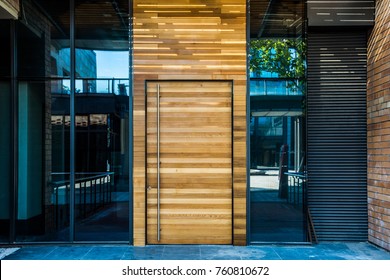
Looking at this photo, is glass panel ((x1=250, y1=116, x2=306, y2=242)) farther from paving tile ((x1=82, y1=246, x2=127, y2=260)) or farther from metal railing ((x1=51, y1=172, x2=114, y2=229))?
metal railing ((x1=51, y1=172, x2=114, y2=229))

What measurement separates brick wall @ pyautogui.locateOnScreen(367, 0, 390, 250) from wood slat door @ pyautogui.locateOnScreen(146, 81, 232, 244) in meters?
2.48

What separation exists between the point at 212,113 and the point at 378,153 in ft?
9.40

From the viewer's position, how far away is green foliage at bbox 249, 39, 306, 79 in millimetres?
6652

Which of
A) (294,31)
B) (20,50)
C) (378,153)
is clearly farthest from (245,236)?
(20,50)

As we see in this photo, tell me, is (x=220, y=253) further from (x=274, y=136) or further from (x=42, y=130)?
(x=42, y=130)

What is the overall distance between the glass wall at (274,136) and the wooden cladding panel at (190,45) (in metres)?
0.25

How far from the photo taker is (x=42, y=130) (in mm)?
6602

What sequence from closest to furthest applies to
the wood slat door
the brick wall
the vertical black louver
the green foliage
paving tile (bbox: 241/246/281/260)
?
paving tile (bbox: 241/246/281/260) < the brick wall < the wood slat door < the green foliage < the vertical black louver

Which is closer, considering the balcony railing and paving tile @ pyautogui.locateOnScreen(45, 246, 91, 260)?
paving tile @ pyautogui.locateOnScreen(45, 246, 91, 260)

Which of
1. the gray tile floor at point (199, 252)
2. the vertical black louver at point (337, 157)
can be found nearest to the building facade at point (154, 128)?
the gray tile floor at point (199, 252)

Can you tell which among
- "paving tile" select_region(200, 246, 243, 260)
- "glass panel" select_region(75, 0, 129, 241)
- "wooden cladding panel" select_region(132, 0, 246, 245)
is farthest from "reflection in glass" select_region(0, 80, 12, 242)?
"paving tile" select_region(200, 246, 243, 260)

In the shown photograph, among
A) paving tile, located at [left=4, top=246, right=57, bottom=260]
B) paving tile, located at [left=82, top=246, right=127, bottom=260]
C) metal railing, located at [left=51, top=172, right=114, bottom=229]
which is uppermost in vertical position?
metal railing, located at [left=51, top=172, right=114, bottom=229]

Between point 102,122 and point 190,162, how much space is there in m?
1.65

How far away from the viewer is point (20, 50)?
21.6 feet
